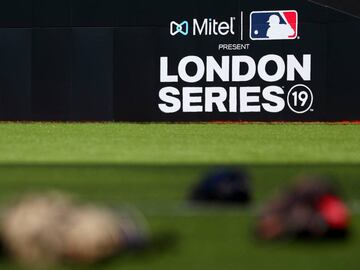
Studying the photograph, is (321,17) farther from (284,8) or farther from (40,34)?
(40,34)

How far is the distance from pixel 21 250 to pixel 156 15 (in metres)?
23.4

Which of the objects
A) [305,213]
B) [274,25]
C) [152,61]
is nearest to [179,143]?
[274,25]

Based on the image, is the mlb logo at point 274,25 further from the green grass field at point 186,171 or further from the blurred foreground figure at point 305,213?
the blurred foreground figure at point 305,213

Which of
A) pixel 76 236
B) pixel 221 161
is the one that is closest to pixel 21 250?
pixel 76 236

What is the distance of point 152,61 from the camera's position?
2912 cm

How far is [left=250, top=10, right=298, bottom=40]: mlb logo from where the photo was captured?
92.3 ft

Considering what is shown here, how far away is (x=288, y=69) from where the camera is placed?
1110 inches

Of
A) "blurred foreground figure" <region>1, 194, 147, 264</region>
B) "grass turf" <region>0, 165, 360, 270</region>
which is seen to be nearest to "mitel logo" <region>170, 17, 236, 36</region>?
"grass turf" <region>0, 165, 360, 270</region>

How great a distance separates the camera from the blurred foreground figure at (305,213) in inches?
269

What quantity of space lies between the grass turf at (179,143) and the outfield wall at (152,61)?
119 centimetres

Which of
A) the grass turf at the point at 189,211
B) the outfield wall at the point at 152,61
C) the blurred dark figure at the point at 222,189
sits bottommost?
the grass turf at the point at 189,211

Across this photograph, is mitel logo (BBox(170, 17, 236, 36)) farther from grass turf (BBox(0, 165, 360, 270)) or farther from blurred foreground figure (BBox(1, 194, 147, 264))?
blurred foreground figure (BBox(1, 194, 147, 264))

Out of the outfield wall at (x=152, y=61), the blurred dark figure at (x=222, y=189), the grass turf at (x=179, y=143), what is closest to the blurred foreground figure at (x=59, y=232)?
the blurred dark figure at (x=222, y=189)

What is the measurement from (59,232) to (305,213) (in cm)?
177
